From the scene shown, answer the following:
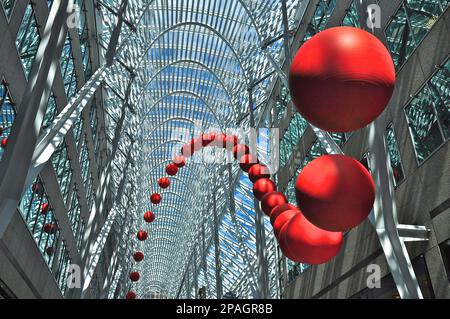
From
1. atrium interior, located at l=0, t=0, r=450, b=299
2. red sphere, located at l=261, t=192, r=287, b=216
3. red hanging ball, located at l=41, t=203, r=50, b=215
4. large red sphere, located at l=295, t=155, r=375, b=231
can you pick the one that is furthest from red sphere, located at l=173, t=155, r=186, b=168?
large red sphere, located at l=295, t=155, r=375, b=231

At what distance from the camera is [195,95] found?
1839 inches

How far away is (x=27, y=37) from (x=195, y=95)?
32.2m

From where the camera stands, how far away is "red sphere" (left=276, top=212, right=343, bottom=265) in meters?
6.92

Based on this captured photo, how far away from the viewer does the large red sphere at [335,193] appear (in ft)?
A: 17.2

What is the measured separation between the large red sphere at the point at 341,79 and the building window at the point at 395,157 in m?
9.81

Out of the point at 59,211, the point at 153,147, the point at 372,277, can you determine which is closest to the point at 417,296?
the point at 372,277

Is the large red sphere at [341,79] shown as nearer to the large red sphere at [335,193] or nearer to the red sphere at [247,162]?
the large red sphere at [335,193]

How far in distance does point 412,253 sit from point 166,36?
3089 cm

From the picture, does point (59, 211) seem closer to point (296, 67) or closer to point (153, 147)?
point (296, 67)

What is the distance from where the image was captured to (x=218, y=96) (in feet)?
144

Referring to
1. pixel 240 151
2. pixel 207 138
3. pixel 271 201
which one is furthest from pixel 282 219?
pixel 207 138

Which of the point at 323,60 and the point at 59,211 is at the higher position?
the point at 59,211

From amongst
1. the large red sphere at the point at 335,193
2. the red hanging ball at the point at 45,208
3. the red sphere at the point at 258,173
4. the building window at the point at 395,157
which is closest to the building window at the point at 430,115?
the building window at the point at 395,157

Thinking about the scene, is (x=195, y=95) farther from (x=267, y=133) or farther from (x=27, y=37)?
(x=27, y=37)
